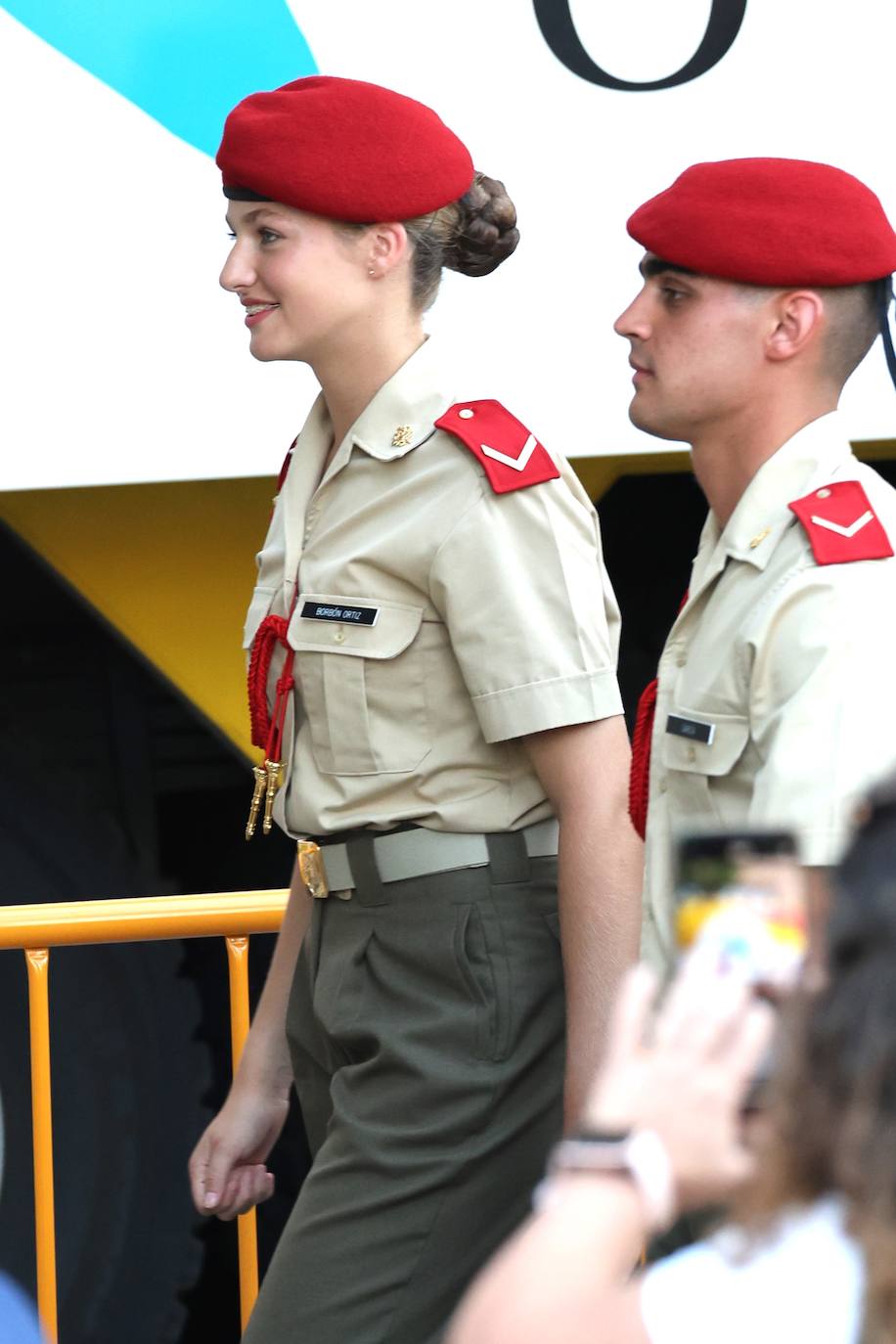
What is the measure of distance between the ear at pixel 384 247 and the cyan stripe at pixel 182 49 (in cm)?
53

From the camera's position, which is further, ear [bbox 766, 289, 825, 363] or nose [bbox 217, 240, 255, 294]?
nose [bbox 217, 240, 255, 294]

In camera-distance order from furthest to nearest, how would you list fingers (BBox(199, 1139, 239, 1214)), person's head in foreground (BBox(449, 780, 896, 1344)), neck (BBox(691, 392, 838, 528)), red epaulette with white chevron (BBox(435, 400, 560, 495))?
Result: fingers (BBox(199, 1139, 239, 1214)) → red epaulette with white chevron (BBox(435, 400, 560, 495)) → neck (BBox(691, 392, 838, 528)) → person's head in foreground (BBox(449, 780, 896, 1344))

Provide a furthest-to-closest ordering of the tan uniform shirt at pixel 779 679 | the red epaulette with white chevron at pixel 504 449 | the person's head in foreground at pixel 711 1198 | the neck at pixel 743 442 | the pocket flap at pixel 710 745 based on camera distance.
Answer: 1. the red epaulette with white chevron at pixel 504 449
2. the neck at pixel 743 442
3. the pocket flap at pixel 710 745
4. the tan uniform shirt at pixel 779 679
5. the person's head in foreground at pixel 711 1198

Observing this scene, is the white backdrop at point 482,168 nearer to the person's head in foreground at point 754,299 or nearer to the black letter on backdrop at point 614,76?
the black letter on backdrop at point 614,76

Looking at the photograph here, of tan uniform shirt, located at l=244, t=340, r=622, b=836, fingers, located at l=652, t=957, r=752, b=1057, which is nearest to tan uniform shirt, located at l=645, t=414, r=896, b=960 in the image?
tan uniform shirt, located at l=244, t=340, r=622, b=836

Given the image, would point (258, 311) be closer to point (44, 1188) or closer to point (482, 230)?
point (482, 230)

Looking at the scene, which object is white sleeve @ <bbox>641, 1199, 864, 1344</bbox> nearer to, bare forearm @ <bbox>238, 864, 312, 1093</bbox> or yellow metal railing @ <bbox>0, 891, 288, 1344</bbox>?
bare forearm @ <bbox>238, 864, 312, 1093</bbox>

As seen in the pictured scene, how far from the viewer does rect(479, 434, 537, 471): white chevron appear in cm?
169

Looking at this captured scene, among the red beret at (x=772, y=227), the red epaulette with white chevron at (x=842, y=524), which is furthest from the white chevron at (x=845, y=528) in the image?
the red beret at (x=772, y=227)

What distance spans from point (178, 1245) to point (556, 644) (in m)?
1.41

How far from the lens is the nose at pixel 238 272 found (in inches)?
69.6

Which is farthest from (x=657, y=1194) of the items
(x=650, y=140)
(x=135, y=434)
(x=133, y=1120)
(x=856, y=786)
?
(x=133, y=1120)

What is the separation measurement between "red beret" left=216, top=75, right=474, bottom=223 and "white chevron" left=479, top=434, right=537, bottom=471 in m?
0.24

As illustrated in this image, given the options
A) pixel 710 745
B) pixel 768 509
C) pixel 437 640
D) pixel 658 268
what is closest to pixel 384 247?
pixel 658 268
